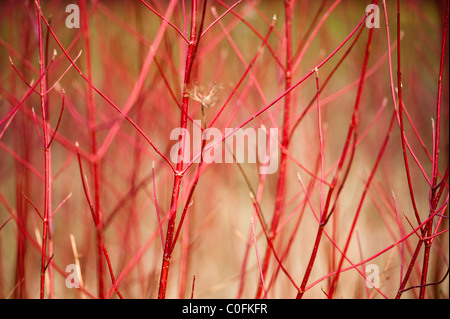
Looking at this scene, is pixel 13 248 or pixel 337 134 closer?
pixel 13 248

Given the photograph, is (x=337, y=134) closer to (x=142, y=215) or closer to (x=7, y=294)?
(x=142, y=215)

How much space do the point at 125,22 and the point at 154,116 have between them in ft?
0.77

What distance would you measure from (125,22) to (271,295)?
0.73 m

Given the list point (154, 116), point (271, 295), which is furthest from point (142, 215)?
point (271, 295)

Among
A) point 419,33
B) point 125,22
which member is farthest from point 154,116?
point 419,33

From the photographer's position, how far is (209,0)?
0.81m

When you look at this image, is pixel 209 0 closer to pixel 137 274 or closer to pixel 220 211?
pixel 220 211

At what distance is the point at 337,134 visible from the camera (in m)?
0.97

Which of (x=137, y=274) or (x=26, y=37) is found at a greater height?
(x=26, y=37)
